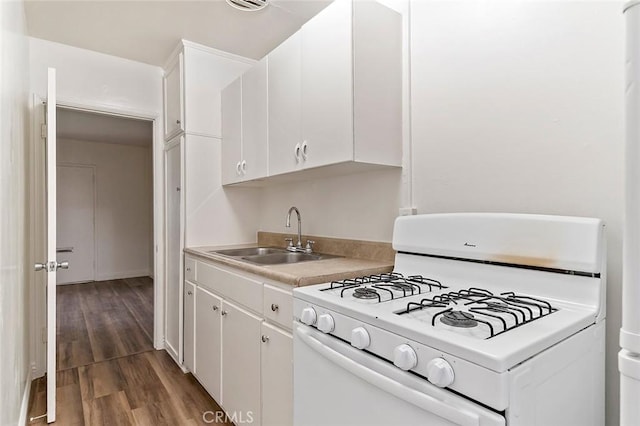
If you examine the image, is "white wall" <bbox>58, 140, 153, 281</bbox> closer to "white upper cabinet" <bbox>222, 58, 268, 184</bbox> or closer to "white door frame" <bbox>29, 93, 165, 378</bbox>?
"white door frame" <bbox>29, 93, 165, 378</bbox>

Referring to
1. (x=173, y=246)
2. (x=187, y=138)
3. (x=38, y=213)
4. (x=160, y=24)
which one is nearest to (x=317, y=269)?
(x=187, y=138)

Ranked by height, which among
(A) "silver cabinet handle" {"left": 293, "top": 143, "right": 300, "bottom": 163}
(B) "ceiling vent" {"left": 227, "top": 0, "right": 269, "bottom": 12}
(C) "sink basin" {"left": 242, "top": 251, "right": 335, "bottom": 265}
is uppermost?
(B) "ceiling vent" {"left": 227, "top": 0, "right": 269, "bottom": 12}

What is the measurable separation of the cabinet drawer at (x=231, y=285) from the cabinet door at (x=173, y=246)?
0.47 meters

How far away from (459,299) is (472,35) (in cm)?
108

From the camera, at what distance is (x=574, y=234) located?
104 centimetres

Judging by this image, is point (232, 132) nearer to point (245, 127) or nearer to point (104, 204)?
point (245, 127)

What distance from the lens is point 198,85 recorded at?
2.64 m

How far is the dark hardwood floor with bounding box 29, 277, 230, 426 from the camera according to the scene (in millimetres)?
2049

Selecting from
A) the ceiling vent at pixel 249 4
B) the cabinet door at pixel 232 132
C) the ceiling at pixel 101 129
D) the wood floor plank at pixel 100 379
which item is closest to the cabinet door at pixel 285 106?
the ceiling vent at pixel 249 4

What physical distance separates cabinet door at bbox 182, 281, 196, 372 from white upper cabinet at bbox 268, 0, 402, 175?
1250 millimetres

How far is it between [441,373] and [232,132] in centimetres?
222

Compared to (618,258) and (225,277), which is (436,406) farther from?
(225,277)

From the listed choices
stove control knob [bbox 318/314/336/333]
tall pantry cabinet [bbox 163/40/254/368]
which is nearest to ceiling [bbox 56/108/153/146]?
tall pantry cabinet [bbox 163/40/254/368]

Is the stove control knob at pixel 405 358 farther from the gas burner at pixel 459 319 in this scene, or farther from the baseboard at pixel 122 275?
the baseboard at pixel 122 275
